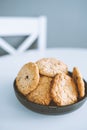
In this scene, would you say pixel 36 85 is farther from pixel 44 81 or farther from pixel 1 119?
pixel 1 119

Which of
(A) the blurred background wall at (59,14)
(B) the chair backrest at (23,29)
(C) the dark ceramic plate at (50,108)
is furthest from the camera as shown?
(A) the blurred background wall at (59,14)

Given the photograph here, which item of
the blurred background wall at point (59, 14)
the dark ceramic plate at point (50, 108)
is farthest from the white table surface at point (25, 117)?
the blurred background wall at point (59, 14)

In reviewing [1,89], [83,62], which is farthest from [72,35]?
[1,89]

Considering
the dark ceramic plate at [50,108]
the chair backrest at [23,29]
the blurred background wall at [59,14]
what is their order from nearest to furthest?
the dark ceramic plate at [50,108] → the chair backrest at [23,29] → the blurred background wall at [59,14]

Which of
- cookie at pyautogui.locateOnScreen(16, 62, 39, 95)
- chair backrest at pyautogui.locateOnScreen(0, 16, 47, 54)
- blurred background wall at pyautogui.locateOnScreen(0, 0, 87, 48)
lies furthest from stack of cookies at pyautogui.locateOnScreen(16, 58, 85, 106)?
blurred background wall at pyautogui.locateOnScreen(0, 0, 87, 48)

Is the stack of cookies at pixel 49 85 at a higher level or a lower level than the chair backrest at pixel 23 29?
lower

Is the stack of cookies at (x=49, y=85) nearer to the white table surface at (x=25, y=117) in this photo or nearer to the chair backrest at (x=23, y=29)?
the white table surface at (x=25, y=117)
